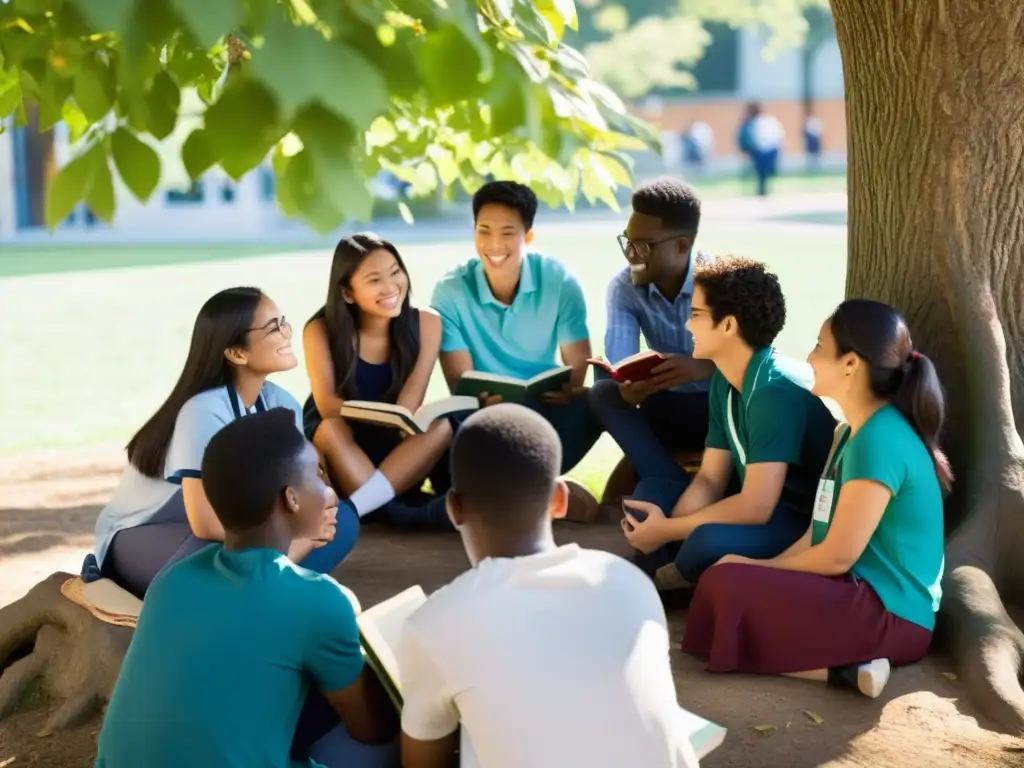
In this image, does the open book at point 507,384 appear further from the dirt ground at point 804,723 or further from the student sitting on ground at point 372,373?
the dirt ground at point 804,723

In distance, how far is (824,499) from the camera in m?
4.34

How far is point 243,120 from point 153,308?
14.5 metres

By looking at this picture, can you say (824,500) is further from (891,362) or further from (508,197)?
(508,197)

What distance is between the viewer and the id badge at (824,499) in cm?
432

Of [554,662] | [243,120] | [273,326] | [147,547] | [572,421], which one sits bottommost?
[147,547]

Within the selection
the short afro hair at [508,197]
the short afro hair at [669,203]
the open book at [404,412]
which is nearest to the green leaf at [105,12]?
the open book at [404,412]

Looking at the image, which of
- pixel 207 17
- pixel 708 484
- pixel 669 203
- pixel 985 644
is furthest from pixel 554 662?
pixel 669 203

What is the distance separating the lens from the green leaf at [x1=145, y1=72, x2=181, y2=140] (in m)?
2.49

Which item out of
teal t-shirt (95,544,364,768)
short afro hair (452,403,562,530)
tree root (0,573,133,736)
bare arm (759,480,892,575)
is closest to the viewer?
short afro hair (452,403,562,530)

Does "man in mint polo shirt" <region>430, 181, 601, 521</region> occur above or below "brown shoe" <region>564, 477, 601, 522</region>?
above

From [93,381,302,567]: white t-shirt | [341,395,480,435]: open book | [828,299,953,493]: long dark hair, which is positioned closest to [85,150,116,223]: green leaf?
[93,381,302,567]: white t-shirt

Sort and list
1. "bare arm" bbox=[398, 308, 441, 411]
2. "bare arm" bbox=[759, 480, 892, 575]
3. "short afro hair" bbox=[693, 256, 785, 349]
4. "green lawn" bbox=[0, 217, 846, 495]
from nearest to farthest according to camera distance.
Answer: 1. "bare arm" bbox=[759, 480, 892, 575]
2. "short afro hair" bbox=[693, 256, 785, 349]
3. "bare arm" bbox=[398, 308, 441, 411]
4. "green lawn" bbox=[0, 217, 846, 495]

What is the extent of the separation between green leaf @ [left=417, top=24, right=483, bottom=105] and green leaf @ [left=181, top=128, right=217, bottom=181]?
341 mm

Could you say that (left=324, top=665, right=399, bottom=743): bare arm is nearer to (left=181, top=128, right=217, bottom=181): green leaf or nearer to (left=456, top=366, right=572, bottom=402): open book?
(left=181, top=128, right=217, bottom=181): green leaf
